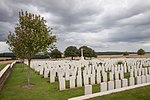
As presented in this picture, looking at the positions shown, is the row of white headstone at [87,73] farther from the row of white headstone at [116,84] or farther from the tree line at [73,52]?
the tree line at [73,52]

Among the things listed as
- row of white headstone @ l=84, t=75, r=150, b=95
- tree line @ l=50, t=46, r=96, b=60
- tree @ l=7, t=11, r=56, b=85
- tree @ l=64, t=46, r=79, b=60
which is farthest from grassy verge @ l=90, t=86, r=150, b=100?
tree @ l=64, t=46, r=79, b=60

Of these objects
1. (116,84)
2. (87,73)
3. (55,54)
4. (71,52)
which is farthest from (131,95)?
(55,54)

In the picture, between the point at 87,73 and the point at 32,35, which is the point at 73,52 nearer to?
the point at 87,73

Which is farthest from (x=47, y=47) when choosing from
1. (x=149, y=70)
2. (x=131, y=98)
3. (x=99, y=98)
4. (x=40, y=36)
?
(x=149, y=70)

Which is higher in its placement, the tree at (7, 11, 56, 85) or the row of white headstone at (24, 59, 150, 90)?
the tree at (7, 11, 56, 85)

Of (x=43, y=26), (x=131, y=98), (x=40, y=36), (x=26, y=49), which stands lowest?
(x=131, y=98)

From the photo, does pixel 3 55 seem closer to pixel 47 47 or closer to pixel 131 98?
pixel 47 47

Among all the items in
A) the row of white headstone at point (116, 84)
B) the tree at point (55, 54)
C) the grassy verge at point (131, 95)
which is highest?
the tree at point (55, 54)

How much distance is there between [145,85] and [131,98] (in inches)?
82.4

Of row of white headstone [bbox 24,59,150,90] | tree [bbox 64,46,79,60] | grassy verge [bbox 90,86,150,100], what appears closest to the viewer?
grassy verge [bbox 90,86,150,100]

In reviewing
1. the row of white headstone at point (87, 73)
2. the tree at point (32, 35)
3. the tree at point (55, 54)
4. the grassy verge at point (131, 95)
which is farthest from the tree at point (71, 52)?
the grassy verge at point (131, 95)

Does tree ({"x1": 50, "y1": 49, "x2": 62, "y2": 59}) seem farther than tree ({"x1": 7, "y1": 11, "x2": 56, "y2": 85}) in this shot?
Yes

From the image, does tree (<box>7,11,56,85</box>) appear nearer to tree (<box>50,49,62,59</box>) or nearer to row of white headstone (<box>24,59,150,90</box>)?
row of white headstone (<box>24,59,150,90</box>)

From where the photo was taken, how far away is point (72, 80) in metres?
9.12
